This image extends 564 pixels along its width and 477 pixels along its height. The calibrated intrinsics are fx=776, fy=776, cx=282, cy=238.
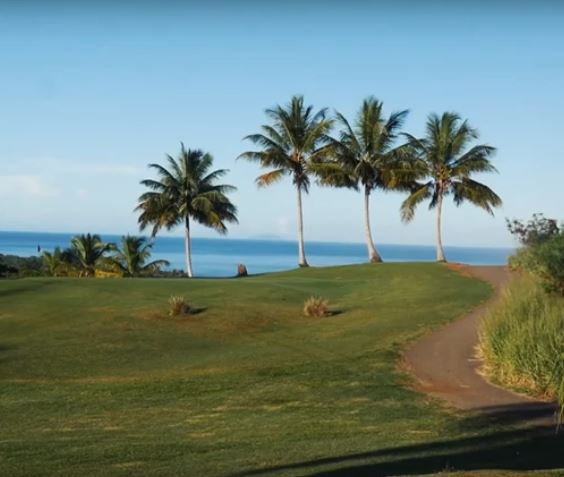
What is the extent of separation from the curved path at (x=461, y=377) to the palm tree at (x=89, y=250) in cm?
3103

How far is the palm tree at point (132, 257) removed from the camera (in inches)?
1842

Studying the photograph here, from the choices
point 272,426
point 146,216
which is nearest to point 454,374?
point 272,426

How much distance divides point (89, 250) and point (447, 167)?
71.3 ft

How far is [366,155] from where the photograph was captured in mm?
45375

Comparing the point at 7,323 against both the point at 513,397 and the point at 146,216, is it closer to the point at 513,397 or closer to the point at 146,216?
the point at 513,397

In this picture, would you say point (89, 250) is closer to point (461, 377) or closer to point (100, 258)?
point (100, 258)

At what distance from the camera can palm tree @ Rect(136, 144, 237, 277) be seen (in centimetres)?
4738

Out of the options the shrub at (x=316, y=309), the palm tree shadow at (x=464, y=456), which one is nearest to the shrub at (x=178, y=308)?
the shrub at (x=316, y=309)

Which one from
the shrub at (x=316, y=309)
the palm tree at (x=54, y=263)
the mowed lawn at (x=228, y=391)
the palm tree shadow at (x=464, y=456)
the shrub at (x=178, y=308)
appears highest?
the palm tree at (x=54, y=263)

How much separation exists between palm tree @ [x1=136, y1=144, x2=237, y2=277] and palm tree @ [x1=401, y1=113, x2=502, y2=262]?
11.2 meters

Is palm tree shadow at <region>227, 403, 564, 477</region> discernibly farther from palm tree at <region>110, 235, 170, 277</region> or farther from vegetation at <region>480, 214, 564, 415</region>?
palm tree at <region>110, 235, 170, 277</region>

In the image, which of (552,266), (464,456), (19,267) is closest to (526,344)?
(464,456)

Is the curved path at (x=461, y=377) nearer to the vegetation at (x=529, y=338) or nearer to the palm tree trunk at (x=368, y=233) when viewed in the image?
the vegetation at (x=529, y=338)

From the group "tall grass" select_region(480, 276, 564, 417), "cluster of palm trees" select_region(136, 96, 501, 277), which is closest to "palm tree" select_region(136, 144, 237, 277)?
"cluster of palm trees" select_region(136, 96, 501, 277)
